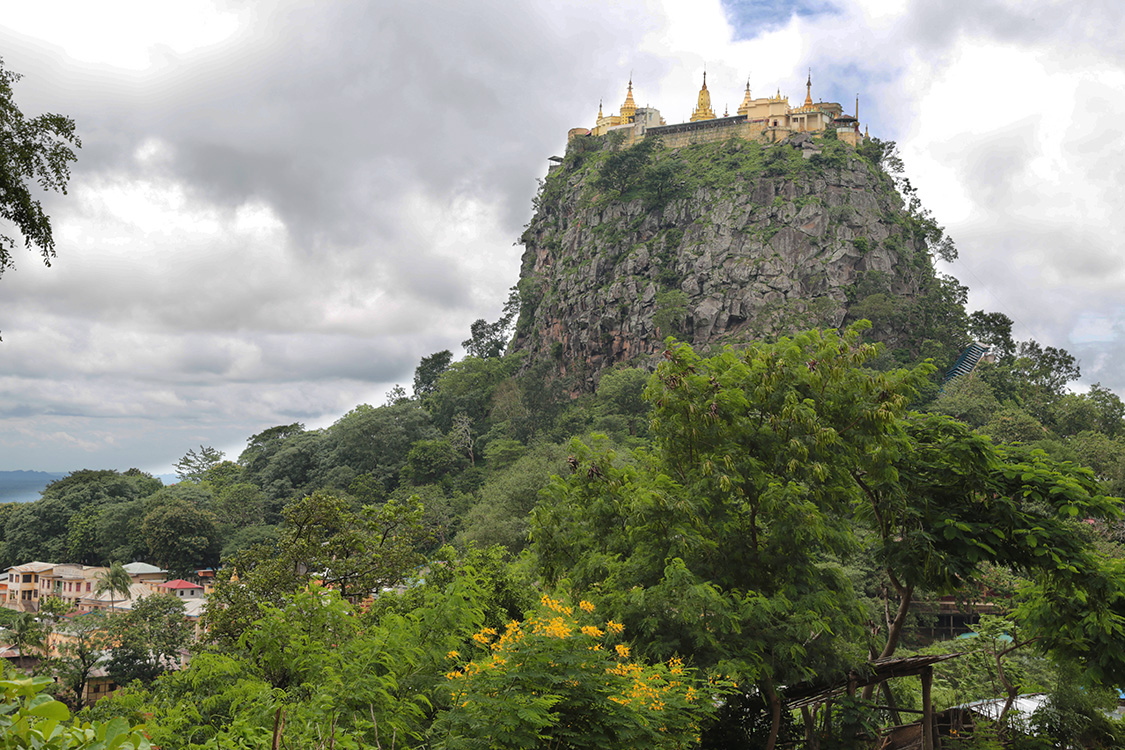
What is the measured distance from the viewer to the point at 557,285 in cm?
6000

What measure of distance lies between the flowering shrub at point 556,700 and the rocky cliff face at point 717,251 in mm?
41309

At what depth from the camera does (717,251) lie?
173 feet

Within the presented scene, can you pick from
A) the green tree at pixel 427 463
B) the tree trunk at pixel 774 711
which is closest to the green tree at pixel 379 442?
the green tree at pixel 427 463

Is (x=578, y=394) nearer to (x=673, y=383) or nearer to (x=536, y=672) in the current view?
(x=673, y=383)

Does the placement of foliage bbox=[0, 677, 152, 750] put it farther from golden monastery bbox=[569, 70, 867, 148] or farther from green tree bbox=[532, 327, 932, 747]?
golden monastery bbox=[569, 70, 867, 148]

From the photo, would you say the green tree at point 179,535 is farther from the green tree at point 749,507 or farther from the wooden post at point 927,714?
the wooden post at point 927,714

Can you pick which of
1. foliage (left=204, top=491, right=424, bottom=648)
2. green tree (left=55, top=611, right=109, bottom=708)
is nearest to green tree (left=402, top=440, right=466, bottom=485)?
green tree (left=55, top=611, right=109, bottom=708)

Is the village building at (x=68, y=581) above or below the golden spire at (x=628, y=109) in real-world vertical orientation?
below

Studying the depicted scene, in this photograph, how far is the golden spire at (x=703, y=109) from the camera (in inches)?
2571

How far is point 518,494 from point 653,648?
23.2m

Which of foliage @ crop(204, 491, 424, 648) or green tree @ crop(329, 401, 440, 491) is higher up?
green tree @ crop(329, 401, 440, 491)

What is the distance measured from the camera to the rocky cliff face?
49.5 meters

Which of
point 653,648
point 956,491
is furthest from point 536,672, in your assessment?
point 956,491

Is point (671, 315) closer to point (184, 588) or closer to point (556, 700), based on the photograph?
point (184, 588)
